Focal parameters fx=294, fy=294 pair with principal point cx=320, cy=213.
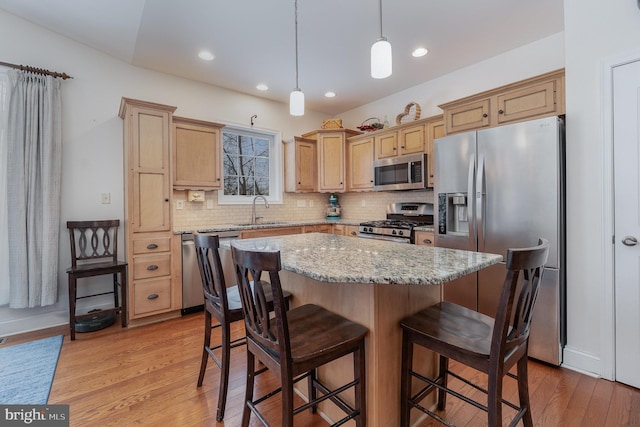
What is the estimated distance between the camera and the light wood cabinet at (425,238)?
3.08 meters


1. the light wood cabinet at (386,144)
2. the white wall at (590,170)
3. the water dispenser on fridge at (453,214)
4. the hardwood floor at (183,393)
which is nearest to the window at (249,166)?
the light wood cabinet at (386,144)

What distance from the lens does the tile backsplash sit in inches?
147

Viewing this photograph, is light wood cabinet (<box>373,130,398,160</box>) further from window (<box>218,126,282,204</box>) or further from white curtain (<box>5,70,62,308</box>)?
white curtain (<box>5,70,62,308</box>)

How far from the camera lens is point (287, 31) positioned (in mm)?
2754

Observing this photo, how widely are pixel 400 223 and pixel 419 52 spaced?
6.32 ft

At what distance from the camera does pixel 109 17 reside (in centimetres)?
257

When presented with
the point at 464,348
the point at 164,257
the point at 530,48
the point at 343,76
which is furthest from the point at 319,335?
the point at 530,48

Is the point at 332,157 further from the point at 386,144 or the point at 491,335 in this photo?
the point at 491,335

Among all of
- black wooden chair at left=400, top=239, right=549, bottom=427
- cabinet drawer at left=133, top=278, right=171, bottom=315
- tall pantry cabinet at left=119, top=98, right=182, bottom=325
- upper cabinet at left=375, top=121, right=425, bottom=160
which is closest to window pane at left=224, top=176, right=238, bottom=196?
tall pantry cabinet at left=119, top=98, right=182, bottom=325

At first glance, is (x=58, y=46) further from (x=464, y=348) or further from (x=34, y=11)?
(x=464, y=348)

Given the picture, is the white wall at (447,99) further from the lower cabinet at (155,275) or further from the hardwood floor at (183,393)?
the lower cabinet at (155,275)

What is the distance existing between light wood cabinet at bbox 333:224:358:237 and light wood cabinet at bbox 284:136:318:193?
0.74 m

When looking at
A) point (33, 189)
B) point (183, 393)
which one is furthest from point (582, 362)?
point (33, 189)

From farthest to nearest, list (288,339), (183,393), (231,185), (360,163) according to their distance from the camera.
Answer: (360,163), (231,185), (183,393), (288,339)
